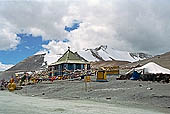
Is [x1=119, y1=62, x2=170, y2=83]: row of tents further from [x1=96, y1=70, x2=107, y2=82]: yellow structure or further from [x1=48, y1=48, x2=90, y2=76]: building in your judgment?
[x1=48, y1=48, x2=90, y2=76]: building

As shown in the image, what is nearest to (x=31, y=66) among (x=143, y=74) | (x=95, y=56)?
(x=95, y=56)

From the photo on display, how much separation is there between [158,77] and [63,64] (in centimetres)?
2528

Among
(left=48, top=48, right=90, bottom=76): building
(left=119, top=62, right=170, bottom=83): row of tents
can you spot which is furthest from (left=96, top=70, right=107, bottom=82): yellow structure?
(left=48, top=48, right=90, bottom=76): building

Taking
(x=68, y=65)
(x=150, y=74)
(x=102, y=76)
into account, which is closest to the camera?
(x=150, y=74)

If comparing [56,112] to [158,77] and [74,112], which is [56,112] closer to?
[74,112]

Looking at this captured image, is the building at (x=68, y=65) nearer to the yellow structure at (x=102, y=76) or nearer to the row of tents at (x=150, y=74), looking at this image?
the yellow structure at (x=102, y=76)

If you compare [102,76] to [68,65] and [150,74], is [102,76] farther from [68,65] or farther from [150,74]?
[68,65]

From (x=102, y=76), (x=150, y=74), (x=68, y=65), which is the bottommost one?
(x=102, y=76)

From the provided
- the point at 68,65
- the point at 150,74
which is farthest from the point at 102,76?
the point at 68,65

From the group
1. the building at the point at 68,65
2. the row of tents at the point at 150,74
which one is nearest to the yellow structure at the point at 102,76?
the row of tents at the point at 150,74

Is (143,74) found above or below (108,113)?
above

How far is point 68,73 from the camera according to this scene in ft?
138

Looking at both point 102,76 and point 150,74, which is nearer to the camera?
point 150,74

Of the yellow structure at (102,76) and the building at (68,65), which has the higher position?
the building at (68,65)
